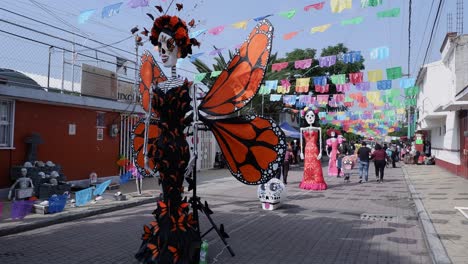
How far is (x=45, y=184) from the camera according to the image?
1091cm

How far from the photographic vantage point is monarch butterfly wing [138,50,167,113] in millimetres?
6031

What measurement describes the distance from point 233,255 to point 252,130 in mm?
1993

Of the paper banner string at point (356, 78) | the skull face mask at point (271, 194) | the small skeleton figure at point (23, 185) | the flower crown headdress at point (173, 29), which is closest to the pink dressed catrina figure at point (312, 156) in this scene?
the paper banner string at point (356, 78)

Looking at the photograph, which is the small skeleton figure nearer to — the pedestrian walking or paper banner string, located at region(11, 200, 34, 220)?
paper banner string, located at region(11, 200, 34, 220)

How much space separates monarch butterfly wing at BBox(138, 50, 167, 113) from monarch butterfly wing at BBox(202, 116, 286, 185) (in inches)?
49.2

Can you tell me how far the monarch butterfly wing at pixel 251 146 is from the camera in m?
4.86

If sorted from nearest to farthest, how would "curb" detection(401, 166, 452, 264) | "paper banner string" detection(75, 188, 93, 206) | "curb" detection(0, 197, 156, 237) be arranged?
"curb" detection(401, 166, 452, 264) → "curb" detection(0, 197, 156, 237) → "paper banner string" detection(75, 188, 93, 206)

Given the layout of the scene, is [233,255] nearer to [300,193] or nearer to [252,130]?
[252,130]

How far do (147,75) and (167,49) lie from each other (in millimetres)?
1195

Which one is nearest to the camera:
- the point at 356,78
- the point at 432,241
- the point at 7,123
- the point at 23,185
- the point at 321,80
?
the point at 432,241

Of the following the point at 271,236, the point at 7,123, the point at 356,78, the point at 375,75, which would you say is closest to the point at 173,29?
the point at 271,236

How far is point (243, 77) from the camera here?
4.97m

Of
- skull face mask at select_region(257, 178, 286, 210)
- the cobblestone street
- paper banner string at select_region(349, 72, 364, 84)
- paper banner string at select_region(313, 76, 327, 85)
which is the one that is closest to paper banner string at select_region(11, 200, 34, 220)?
the cobblestone street

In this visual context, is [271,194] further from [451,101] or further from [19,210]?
[451,101]
